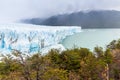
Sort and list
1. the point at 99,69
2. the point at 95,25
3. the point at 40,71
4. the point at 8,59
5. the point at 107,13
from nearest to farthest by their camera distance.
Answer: the point at 40,71 → the point at 8,59 → the point at 99,69 → the point at 95,25 → the point at 107,13

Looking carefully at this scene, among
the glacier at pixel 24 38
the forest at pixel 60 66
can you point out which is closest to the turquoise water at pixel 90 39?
the glacier at pixel 24 38

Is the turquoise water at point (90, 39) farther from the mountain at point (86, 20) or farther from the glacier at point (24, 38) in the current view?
the glacier at point (24, 38)

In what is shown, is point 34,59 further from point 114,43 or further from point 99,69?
point 114,43

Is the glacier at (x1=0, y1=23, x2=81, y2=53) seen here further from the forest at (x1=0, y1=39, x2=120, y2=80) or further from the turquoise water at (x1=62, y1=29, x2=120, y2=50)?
the turquoise water at (x1=62, y1=29, x2=120, y2=50)

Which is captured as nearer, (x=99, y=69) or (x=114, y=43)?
(x=99, y=69)

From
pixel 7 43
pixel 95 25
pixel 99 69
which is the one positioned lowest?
pixel 99 69

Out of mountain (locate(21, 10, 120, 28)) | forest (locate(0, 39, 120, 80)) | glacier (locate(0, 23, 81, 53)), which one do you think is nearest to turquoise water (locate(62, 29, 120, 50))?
mountain (locate(21, 10, 120, 28))

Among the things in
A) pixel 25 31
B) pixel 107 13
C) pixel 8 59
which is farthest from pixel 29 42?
pixel 107 13

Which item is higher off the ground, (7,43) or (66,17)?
(66,17)
